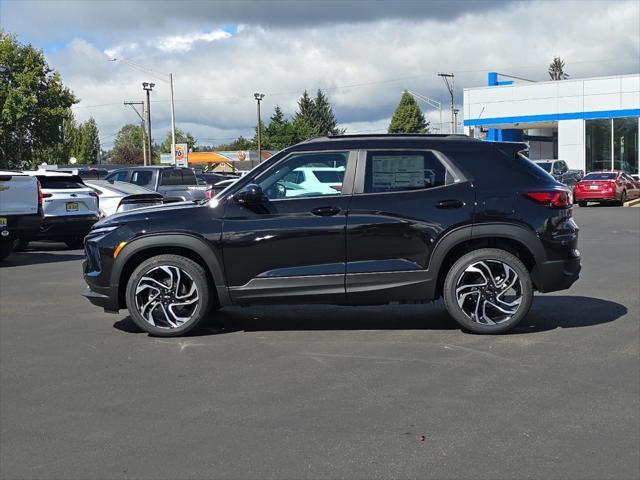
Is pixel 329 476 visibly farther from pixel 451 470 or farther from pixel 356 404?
pixel 356 404

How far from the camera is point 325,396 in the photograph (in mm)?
5715

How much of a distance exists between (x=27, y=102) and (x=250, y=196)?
43748 millimetres

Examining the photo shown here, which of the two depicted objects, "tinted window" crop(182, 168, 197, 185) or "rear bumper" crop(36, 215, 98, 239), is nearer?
"rear bumper" crop(36, 215, 98, 239)

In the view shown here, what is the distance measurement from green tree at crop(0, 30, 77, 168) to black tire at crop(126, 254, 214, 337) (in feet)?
141

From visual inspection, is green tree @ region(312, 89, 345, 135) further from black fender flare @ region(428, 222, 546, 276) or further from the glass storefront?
black fender flare @ region(428, 222, 546, 276)

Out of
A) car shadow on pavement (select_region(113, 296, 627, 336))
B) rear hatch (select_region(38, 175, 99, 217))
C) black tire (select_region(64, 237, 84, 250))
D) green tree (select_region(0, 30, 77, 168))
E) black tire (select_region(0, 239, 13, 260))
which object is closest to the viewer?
car shadow on pavement (select_region(113, 296, 627, 336))

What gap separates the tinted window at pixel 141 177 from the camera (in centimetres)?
2234

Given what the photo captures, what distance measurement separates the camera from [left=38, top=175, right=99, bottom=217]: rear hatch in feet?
55.0

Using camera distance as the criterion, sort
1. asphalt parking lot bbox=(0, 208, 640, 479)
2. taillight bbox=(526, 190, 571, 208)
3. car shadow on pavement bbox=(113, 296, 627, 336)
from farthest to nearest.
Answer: car shadow on pavement bbox=(113, 296, 627, 336) < taillight bbox=(526, 190, 571, 208) < asphalt parking lot bbox=(0, 208, 640, 479)

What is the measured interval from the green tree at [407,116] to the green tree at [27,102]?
53140 millimetres

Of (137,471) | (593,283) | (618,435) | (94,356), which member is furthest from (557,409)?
(593,283)

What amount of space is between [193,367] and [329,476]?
257 cm

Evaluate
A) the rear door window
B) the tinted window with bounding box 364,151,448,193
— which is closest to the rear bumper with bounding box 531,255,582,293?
the tinted window with bounding box 364,151,448,193

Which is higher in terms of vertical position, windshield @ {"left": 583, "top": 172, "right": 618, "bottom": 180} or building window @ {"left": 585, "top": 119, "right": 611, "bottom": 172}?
building window @ {"left": 585, "top": 119, "right": 611, "bottom": 172}
